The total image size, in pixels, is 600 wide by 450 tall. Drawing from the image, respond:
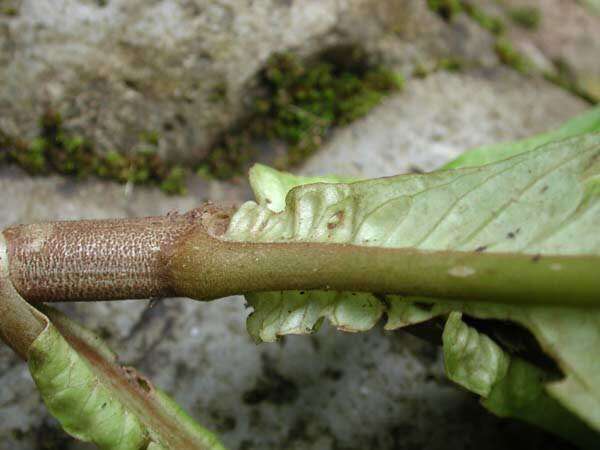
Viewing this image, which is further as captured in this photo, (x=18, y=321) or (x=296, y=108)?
(x=296, y=108)

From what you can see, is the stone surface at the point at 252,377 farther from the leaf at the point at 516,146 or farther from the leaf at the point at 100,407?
the leaf at the point at 516,146

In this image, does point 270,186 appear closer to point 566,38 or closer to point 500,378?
point 500,378

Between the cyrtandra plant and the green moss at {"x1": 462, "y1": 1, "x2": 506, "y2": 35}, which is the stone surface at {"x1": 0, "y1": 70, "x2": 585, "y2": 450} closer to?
the cyrtandra plant

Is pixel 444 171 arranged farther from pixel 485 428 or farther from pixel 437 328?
pixel 485 428

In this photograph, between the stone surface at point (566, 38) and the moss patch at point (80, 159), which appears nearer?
the moss patch at point (80, 159)

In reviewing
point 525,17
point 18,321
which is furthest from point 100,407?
point 525,17

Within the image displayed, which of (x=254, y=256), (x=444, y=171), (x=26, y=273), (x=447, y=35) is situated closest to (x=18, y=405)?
(x=26, y=273)

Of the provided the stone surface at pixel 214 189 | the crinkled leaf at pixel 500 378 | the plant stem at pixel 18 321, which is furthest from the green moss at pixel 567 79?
the plant stem at pixel 18 321
